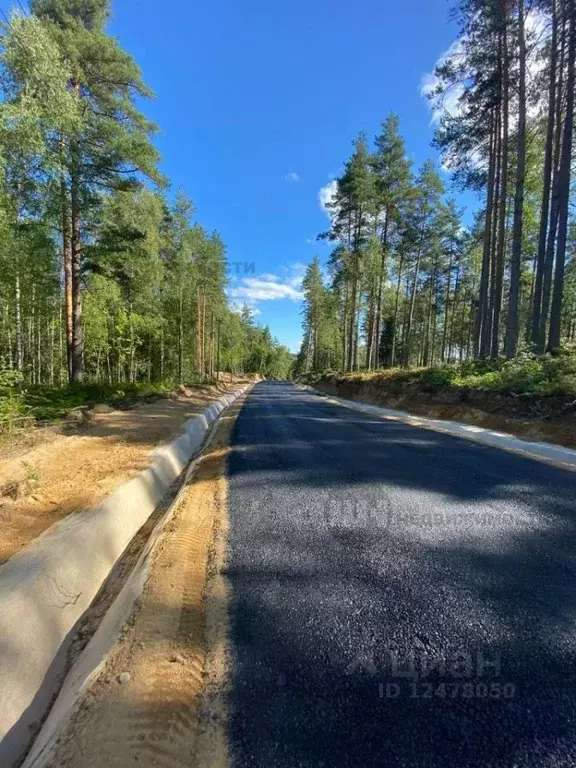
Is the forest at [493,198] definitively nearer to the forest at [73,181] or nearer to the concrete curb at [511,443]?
the concrete curb at [511,443]

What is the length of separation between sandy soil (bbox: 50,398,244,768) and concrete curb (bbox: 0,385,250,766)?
0.43m

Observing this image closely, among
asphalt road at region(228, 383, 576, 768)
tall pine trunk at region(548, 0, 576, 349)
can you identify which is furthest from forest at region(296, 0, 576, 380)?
asphalt road at region(228, 383, 576, 768)

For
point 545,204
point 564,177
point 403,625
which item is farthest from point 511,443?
point 545,204

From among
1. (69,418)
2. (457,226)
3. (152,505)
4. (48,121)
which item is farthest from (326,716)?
(457,226)

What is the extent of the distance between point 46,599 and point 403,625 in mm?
2220

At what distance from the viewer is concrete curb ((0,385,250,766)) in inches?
73.6

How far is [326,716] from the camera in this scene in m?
1.53

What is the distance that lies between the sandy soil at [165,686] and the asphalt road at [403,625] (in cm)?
10

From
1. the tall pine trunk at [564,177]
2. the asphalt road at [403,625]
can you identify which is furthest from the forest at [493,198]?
the asphalt road at [403,625]

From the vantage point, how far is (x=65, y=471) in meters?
5.10

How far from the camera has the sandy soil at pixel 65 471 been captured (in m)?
3.66

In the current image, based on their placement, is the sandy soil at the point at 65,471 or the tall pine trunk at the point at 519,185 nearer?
the sandy soil at the point at 65,471

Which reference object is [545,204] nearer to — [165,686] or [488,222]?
[488,222]

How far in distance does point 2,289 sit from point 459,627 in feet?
38.7
